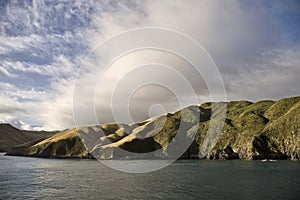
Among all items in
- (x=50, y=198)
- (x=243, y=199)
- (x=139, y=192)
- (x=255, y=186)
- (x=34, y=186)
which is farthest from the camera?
(x=34, y=186)

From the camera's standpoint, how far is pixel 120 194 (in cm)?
9300

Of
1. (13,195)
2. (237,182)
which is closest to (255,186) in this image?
(237,182)

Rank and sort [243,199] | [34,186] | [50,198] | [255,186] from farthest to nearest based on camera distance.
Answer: [34,186] → [255,186] → [50,198] → [243,199]

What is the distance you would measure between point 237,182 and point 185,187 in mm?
23536

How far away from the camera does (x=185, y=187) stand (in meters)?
108

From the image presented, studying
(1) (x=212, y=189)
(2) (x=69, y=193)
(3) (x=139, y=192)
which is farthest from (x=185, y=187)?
(2) (x=69, y=193)

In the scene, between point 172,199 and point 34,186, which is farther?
point 34,186

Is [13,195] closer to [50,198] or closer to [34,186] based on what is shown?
[50,198]

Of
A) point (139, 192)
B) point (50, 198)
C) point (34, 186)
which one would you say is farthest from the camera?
point (34, 186)

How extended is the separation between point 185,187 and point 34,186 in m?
58.2

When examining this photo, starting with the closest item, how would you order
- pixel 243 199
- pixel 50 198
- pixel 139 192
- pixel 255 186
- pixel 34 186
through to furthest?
1. pixel 243 199
2. pixel 50 198
3. pixel 139 192
4. pixel 255 186
5. pixel 34 186

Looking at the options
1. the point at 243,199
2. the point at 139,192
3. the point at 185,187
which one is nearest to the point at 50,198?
the point at 139,192

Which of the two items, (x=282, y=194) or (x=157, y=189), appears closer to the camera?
(x=282, y=194)

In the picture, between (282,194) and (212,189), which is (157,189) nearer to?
(212,189)
